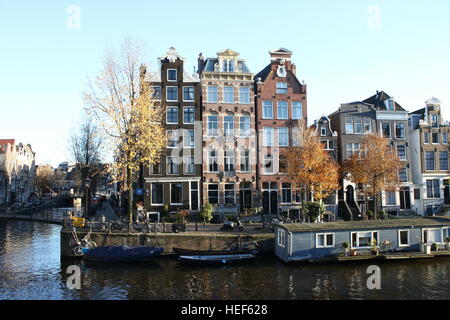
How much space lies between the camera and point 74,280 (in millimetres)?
23422

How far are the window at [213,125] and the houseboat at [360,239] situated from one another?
648 inches

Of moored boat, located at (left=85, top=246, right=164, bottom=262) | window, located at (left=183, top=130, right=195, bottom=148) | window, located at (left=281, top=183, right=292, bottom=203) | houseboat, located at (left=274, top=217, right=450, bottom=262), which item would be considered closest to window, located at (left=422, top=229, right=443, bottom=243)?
houseboat, located at (left=274, top=217, right=450, bottom=262)

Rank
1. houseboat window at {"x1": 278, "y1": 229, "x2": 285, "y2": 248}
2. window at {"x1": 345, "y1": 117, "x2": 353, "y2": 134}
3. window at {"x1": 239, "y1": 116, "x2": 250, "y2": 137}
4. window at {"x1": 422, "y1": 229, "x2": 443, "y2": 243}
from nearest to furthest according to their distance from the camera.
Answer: houseboat window at {"x1": 278, "y1": 229, "x2": 285, "y2": 248} < window at {"x1": 422, "y1": 229, "x2": 443, "y2": 243} < window at {"x1": 239, "y1": 116, "x2": 250, "y2": 137} < window at {"x1": 345, "y1": 117, "x2": 353, "y2": 134}

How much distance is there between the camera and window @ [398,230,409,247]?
99.3 feet

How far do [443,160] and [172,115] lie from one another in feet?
123

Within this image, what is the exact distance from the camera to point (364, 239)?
2969cm

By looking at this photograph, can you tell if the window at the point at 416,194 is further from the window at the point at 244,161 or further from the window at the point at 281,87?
the window at the point at 244,161

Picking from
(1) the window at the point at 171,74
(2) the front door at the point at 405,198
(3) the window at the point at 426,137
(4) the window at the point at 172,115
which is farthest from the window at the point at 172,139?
(3) the window at the point at 426,137

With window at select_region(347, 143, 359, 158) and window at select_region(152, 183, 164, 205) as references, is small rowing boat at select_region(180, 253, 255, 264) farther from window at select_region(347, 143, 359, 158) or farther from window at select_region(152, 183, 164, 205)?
window at select_region(347, 143, 359, 158)

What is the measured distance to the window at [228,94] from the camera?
44.0m

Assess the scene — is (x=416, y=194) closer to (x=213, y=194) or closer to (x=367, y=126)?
(x=367, y=126)

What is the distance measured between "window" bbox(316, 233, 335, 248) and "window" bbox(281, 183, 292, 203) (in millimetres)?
15470

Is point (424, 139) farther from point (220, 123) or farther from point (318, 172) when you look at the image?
point (220, 123)

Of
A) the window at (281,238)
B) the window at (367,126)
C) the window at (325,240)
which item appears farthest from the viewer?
the window at (367,126)
